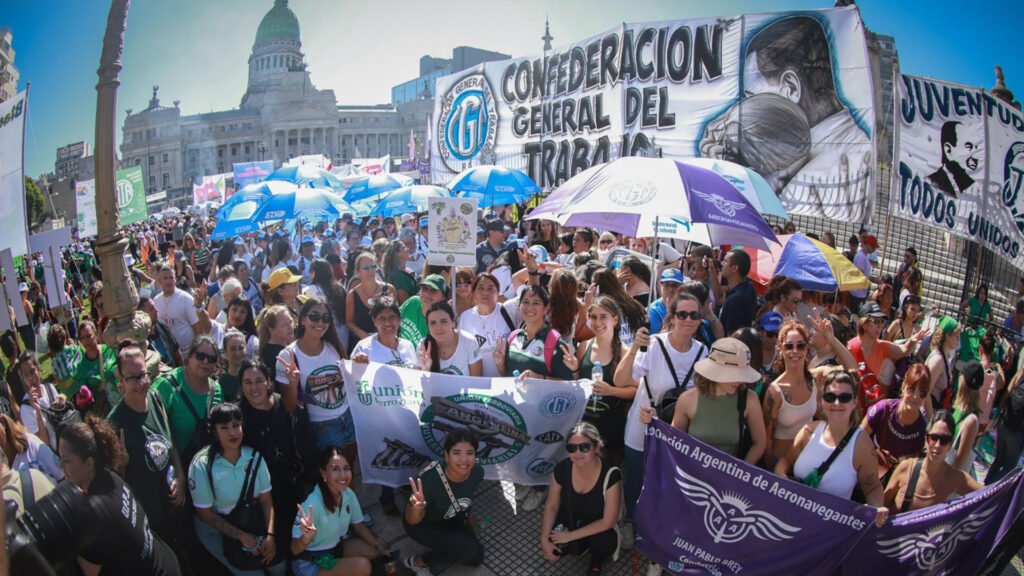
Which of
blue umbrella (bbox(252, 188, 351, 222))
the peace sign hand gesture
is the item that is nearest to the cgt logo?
the peace sign hand gesture

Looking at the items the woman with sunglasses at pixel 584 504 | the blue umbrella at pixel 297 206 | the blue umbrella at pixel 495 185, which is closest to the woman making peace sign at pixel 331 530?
the woman with sunglasses at pixel 584 504

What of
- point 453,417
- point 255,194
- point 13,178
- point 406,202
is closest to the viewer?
point 13,178

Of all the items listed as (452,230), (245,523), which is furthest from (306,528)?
(452,230)

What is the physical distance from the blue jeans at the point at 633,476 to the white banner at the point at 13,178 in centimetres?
372

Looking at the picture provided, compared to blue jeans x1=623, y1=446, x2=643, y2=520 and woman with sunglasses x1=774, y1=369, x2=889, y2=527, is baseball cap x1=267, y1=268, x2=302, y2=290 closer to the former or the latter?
blue jeans x1=623, y1=446, x2=643, y2=520

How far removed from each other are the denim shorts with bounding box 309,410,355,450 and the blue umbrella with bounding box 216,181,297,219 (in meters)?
6.73

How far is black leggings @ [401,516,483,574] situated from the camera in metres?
3.87

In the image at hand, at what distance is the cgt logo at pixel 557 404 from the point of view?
4348 mm

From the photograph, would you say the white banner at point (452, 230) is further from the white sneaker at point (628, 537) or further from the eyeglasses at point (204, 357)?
the white sneaker at point (628, 537)

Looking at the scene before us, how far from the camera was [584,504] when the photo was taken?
381 centimetres

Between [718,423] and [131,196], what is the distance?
39.5 ft

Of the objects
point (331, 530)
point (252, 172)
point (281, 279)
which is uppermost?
point (252, 172)

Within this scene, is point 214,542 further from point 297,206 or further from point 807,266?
point 297,206

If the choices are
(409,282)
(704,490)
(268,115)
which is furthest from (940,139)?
(268,115)
